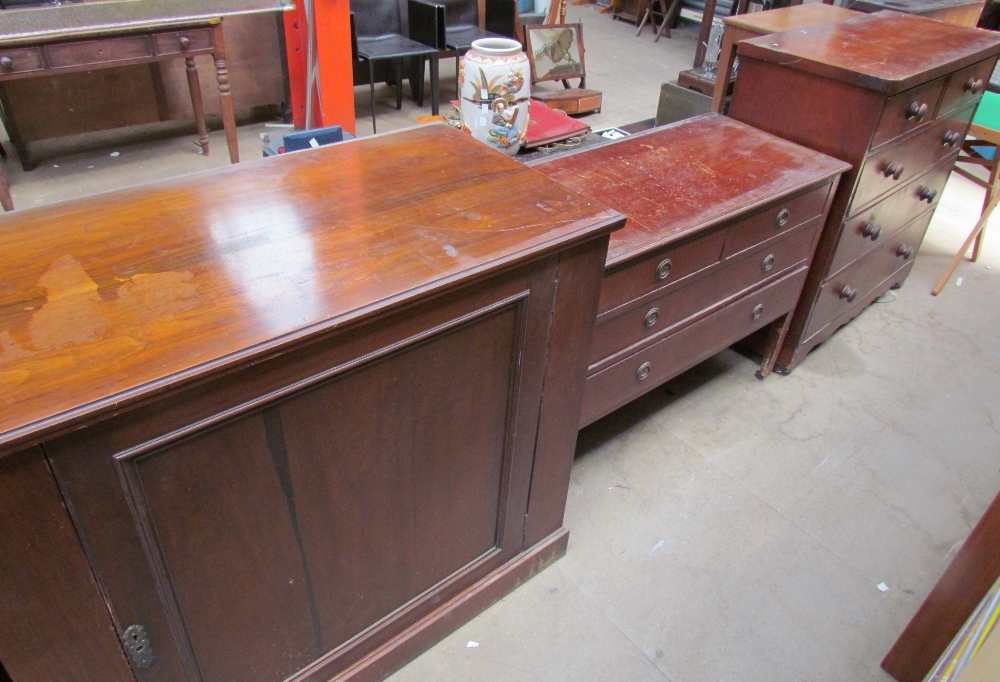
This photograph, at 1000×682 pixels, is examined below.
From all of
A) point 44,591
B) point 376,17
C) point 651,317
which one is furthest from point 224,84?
point 44,591

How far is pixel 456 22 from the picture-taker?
4352 millimetres

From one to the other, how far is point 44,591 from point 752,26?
7.92ft

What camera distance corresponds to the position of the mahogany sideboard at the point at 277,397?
2.56 ft

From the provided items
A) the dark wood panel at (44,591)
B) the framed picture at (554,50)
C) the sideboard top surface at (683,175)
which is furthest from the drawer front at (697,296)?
the framed picture at (554,50)

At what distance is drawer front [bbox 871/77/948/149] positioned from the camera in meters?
1.84

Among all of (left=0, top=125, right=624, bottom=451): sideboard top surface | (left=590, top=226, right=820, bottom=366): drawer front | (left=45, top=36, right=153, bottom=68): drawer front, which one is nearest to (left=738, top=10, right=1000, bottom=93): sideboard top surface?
(left=590, top=226, right=820, bottom=366): drawer front

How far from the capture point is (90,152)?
356 centimetres

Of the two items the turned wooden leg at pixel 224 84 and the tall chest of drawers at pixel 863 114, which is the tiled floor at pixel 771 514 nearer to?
the tall chest of drawers at pixel 863 114

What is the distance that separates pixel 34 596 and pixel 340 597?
0.50 meters

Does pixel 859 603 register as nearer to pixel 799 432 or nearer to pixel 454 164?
pixel 799 432

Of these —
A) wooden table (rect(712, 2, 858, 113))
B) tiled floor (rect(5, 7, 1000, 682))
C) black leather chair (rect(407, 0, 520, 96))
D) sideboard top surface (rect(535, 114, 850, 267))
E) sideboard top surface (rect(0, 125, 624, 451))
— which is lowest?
tiled floor (rect(5, 7, 1000, 682))

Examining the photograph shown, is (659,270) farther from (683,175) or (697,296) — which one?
(683,175)

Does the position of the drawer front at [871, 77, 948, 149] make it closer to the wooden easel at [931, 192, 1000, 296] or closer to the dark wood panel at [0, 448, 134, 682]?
the wooden easel at [931, 192, 1000, 296]

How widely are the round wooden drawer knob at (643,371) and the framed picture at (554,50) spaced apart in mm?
2986
